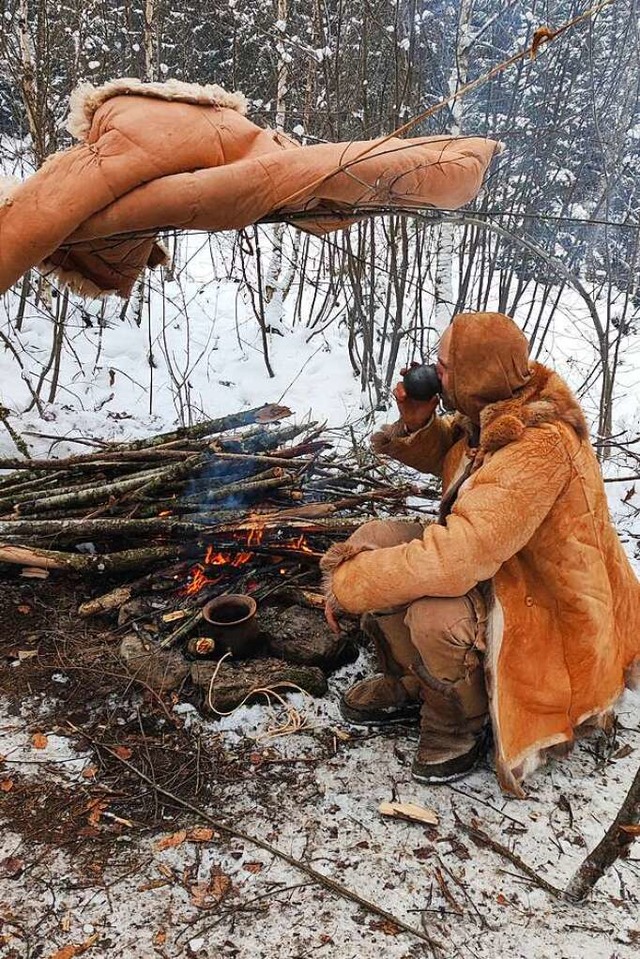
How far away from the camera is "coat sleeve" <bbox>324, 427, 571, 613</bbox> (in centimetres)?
218

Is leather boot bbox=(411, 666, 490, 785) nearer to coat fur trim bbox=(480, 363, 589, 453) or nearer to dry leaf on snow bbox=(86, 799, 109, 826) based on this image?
coat fur trim bbox=(480, 363, 589, 453)

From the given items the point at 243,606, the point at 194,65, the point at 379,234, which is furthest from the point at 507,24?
the point at 243,606

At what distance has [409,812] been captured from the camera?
2357 millimetres

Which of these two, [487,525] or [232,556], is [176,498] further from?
[487,525]

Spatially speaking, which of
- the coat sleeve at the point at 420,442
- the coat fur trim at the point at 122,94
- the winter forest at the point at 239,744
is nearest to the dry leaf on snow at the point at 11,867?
the winter forest at the point at 239,744

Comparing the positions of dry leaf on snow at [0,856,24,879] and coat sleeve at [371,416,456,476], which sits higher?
coat sleeve at [371,416,456,476]

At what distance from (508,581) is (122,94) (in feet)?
7.79

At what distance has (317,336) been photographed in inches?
408

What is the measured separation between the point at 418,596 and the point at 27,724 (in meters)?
1.91

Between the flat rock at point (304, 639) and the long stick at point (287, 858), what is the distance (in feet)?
3.07

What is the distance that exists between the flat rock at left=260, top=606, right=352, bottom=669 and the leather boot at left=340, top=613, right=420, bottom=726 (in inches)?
11.4

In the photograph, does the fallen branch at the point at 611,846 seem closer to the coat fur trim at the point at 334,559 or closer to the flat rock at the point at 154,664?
the coat fur trim at the point at 334,559

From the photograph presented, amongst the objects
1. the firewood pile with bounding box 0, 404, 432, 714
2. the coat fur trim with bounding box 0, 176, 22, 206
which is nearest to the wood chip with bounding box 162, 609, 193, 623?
the firewood pile with bounding box 0, 404, 432, 714

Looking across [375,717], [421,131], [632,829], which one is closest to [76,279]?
[375,717]
